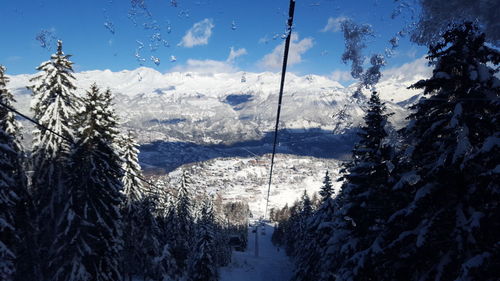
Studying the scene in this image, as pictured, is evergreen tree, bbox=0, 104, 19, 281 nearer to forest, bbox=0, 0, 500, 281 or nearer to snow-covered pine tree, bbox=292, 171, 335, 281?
forest, bbox=0, 0, 500, 281

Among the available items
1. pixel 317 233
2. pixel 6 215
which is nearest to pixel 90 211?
pixel 6 215

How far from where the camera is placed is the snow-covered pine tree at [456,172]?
27.2 feet

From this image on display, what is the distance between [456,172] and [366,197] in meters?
6.39

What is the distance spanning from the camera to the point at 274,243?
128 meters

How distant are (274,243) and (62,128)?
117 meters

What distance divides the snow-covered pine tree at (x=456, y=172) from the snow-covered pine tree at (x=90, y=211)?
1713 centimetres

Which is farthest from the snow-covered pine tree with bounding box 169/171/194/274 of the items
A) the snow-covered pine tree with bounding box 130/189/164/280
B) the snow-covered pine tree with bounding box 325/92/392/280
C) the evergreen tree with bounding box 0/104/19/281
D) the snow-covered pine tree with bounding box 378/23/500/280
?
the snow-covered pine tree with bounding box 378/23/500/280

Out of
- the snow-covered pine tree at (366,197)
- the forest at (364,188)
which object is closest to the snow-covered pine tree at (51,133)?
the forest at (364,188)

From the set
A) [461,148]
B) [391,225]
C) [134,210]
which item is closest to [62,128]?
[134,210]

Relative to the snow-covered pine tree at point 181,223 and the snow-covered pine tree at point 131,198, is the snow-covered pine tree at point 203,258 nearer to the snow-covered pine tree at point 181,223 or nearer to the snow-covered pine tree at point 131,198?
the snow-covered pine tree at point 181,223

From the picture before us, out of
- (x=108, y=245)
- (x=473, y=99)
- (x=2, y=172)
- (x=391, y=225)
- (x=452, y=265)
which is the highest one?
(x=473, y=99)

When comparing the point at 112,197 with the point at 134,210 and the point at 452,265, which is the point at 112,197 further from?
the point at 452,265

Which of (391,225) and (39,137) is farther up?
(39,137)

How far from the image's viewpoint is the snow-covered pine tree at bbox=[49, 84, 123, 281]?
19234 millimetres
